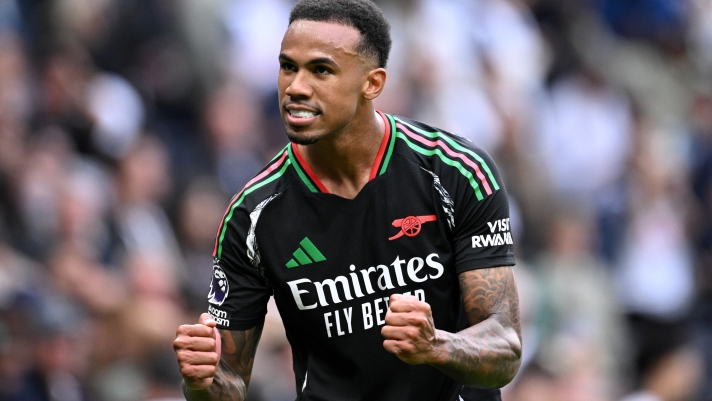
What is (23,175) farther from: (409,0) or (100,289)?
(409,0)

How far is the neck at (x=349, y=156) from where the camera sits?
16.3 feet

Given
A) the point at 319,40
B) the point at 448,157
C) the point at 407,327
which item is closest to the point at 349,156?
the point at 448,157

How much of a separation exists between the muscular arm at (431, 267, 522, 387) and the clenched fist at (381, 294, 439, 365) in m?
0.13

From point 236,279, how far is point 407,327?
1.12 meters

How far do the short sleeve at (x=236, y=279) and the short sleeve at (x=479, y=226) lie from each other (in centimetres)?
88

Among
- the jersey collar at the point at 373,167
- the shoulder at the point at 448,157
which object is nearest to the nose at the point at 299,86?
the jersey collar at the point at 373,167

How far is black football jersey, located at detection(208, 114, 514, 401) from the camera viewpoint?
495 cm

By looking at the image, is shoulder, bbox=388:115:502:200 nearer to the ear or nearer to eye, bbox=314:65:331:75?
the ear

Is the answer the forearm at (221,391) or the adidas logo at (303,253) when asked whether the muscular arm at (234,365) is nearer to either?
the forearm at (221,391)

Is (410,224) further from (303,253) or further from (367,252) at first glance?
(303,253)

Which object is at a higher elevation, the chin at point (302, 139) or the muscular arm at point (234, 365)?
the chin at point (302, 139)

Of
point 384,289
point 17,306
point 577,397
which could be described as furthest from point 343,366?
point 577,397

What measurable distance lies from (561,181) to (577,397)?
3.74m

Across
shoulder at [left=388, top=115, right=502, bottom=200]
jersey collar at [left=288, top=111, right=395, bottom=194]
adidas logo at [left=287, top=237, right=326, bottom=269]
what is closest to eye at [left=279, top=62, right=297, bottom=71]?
jersey collar at [left=288, top=111, right=395, bottom=194]
